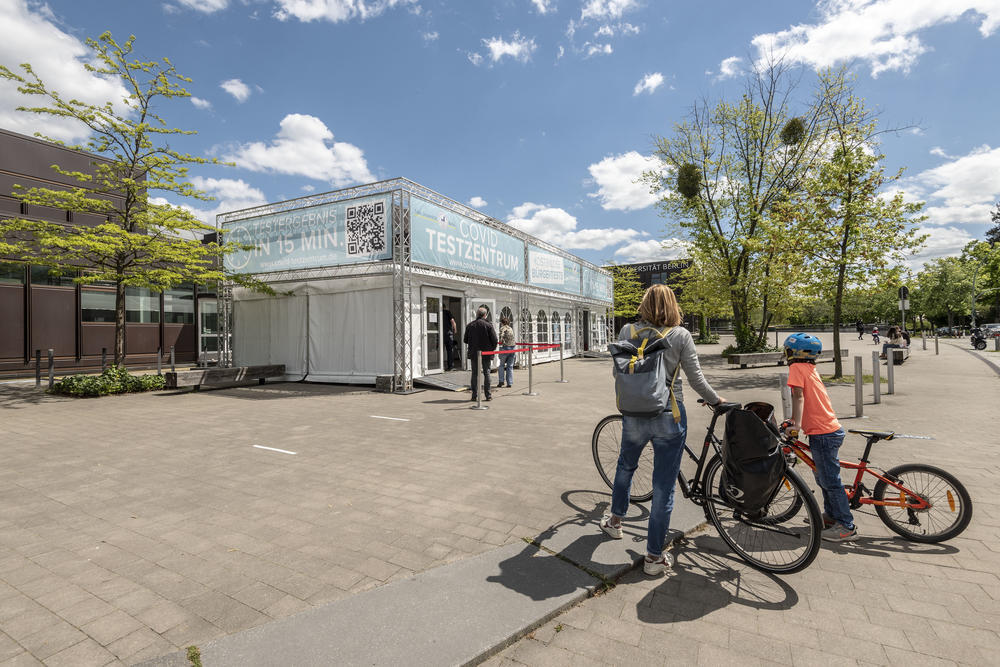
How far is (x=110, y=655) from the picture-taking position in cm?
211

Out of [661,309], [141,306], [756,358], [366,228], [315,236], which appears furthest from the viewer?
[141,306]

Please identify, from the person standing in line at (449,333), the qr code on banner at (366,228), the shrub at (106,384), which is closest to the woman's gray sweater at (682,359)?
the qr code on banner at (366,228)

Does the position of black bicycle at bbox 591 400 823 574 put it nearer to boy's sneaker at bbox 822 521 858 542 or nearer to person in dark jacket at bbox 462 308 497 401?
boy's sneaker at bbox 822 521 858 542

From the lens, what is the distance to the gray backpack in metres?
2.80

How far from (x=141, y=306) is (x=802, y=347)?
23.3 m

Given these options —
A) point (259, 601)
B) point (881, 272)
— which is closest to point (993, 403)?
point (881, 272)

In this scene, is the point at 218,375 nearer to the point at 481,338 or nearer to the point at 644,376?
the point at 481,338

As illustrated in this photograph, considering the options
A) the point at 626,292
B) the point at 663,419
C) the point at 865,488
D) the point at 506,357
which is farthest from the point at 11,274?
the point at 626,292

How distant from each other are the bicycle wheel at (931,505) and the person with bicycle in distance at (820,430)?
0.32m

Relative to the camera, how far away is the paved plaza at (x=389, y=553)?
2227mm

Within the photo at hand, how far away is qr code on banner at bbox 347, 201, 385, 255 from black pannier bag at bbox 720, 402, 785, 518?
10.6 m

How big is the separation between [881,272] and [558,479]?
12.3 m

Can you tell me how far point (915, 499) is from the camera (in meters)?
3.17

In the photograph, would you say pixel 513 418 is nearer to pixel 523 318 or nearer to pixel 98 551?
pixel 98 551
